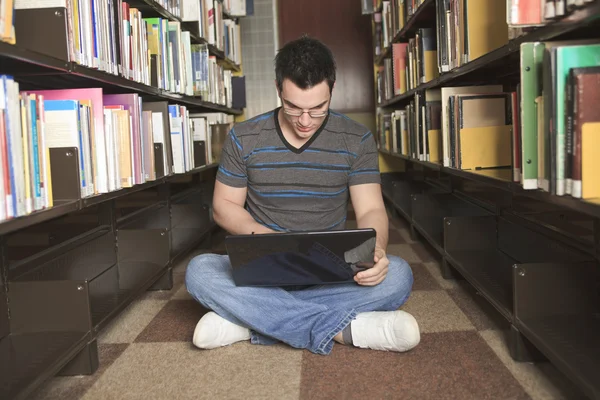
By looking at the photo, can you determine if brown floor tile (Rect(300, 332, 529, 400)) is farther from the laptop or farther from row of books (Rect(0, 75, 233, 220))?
row of books (Rect(0, 75, 233, 220))

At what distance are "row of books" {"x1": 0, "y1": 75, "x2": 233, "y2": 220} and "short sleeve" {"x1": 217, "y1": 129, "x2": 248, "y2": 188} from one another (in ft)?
1.24

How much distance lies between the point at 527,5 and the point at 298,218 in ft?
2.98

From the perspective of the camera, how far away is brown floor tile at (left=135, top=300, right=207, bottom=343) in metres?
1.91

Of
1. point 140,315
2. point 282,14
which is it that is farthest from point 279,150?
point 282,14

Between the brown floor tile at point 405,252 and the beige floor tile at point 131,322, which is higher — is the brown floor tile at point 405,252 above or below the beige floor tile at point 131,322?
above

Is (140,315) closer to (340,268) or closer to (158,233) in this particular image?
(158,233)

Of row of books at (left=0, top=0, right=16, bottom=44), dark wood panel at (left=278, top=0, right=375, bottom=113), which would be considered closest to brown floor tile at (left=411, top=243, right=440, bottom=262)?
row of books at (left=0, top=0, right=16, bottom=44)

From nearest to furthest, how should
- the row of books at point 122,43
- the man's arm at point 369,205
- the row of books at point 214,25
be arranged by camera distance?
the row of books at point 122,43 < the man's arm at point 369,205 < the row of books at point 214,25

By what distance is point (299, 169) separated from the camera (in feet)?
6.21

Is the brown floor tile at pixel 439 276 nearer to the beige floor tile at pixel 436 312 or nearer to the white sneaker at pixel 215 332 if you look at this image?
the beige floor tile at pixel 436 312

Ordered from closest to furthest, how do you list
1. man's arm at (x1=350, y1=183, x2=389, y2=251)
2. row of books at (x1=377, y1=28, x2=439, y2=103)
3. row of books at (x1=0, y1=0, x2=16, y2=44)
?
1. row of books at (x1=0, y1=0, x2=16, y2=44)
2. man's arm at (x1=350, y1=183, x2=389, y2=251)
3. row of books at (x1=377, y1=28, x2=439, y2=103)

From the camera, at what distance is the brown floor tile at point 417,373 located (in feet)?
4.65

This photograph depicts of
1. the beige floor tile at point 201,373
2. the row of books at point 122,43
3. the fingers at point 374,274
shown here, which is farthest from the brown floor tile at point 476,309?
the row of books at point 122,43

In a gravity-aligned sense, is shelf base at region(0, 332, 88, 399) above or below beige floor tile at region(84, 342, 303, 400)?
above
